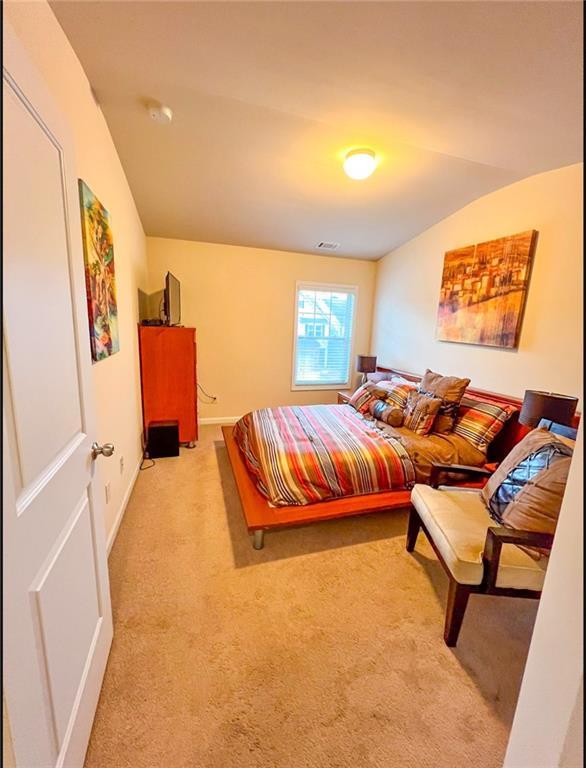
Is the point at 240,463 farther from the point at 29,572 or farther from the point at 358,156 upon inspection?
the point at 358,156

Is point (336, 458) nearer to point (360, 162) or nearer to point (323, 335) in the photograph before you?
point (360, 162)

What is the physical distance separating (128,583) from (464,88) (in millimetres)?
3173

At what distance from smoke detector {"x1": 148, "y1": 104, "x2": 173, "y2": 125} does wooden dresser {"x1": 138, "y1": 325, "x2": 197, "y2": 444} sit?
174cm

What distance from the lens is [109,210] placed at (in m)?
2.11

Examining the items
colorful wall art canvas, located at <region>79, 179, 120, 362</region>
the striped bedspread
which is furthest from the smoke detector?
the striped bedspread

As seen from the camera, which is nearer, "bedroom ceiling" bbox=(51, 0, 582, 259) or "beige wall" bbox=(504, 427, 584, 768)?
"beige wall" bbox=(504, 427, 584, 768)

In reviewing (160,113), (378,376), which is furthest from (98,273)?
(378,376)

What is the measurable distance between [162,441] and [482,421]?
3.02 metres

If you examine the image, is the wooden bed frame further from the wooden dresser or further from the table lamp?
the table lamp

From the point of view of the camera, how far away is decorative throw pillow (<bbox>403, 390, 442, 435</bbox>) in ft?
8.75

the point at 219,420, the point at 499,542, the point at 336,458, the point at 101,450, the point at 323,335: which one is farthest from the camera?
the point at 323,335

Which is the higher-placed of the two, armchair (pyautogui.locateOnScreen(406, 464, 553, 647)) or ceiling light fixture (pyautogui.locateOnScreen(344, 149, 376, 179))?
ceiling light fixture (pyautogui.locateOnScreen(344, 149, 376, 179))

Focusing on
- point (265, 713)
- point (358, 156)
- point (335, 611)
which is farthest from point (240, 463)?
point (358, 156)

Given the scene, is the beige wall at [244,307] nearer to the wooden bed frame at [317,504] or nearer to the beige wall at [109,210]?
the beige wall at [109,210]
